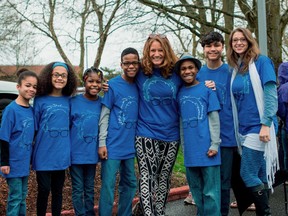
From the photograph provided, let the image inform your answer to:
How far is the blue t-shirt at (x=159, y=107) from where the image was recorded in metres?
4.41

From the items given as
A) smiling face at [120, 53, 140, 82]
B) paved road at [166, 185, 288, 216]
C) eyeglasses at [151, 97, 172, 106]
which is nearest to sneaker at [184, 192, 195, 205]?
paved road at [166, 185, 288, 216]

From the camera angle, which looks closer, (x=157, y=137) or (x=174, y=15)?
(x=157, y=137)

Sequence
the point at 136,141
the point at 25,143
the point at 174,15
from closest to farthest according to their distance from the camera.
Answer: the point at 25,143
the point at 136,141
the point at 174,15

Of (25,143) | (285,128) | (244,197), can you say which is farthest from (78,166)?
(285,128)

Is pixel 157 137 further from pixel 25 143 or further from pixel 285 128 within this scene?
pixel 285 128

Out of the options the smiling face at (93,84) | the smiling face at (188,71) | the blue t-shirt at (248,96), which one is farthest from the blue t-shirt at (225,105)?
the smiling face at (93,84)

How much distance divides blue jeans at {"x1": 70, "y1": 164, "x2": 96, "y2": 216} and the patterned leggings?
1.79ft

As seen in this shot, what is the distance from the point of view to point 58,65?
15.1ft

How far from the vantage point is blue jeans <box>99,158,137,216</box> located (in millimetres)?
4488

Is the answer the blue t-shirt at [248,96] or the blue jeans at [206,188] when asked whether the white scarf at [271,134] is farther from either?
the blue jeans at [206,188]

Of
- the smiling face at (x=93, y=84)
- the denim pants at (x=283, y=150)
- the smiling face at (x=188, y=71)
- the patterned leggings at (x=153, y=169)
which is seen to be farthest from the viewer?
the denim pants at (x=283, y=150)

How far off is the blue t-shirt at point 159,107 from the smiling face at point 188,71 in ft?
0.39

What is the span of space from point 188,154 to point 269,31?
22.0 feet

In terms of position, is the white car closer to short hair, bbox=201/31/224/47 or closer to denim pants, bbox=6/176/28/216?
denim pants, bbox=6/176/28/216
